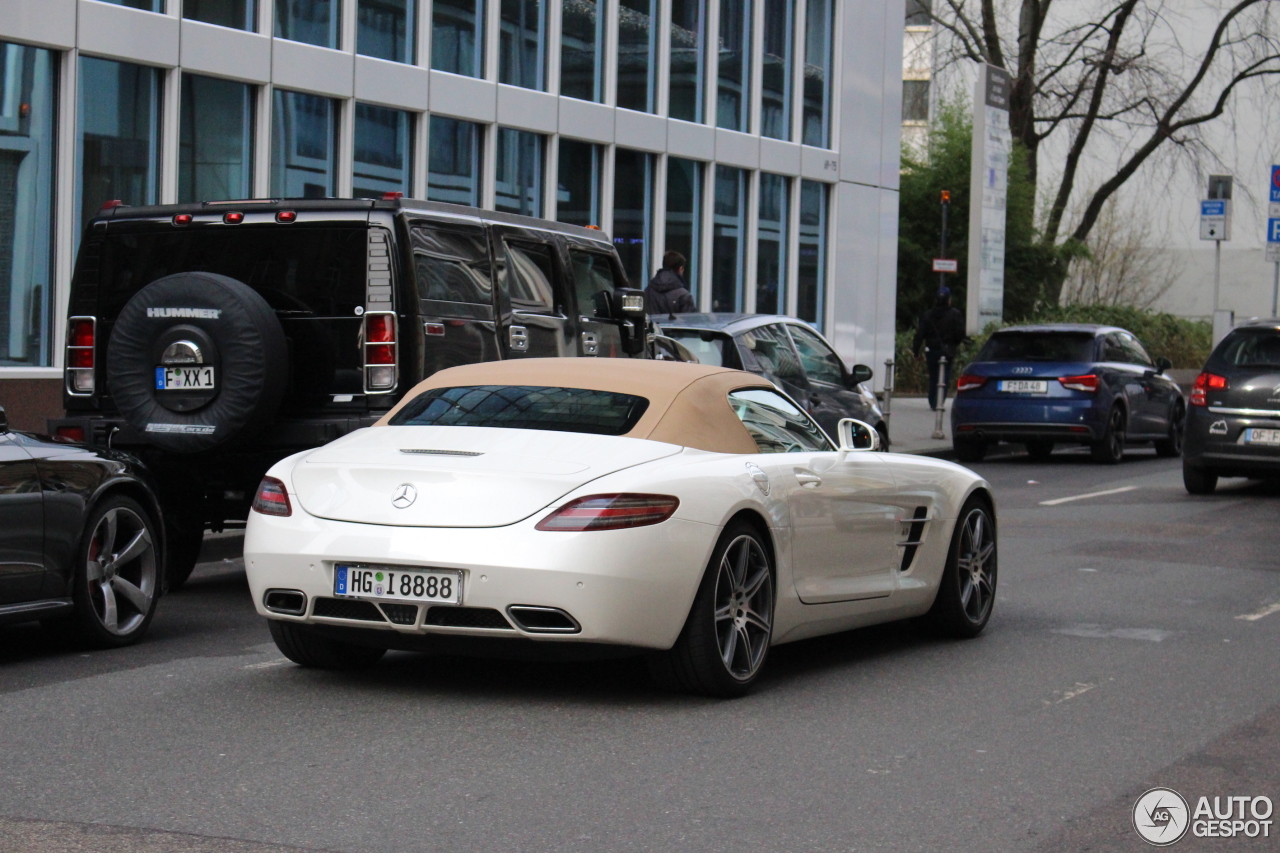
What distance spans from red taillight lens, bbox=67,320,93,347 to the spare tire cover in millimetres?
1008

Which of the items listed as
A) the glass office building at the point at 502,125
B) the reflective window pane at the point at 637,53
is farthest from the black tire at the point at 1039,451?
the reflective window pane at the point at 637,53

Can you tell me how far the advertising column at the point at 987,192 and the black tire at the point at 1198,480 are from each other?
14.9 meters

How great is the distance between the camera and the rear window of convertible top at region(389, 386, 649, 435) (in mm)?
7004

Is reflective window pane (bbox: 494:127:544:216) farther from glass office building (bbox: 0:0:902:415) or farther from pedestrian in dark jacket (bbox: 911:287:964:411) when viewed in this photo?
pedestrian in dark jacket (bbox: 911:287:964:411)

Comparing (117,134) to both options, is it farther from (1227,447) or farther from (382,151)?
(1227,447)

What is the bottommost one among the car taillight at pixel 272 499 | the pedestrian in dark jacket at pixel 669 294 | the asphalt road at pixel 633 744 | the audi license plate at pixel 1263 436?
the asphalt road at pixel 633 744

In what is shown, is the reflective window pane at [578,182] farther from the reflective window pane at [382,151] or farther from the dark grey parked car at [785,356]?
the dark grey parked car at [785,356]

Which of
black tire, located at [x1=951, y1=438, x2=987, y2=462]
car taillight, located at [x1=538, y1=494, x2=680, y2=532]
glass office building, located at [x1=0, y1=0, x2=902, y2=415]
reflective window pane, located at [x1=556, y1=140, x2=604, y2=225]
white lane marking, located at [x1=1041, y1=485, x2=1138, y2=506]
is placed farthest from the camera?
reflective window pane, located at [x1=556, y1=140, x2=604, y2=225]

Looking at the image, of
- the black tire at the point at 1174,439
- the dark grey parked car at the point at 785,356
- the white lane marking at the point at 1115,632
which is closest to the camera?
the white lane marking at the point at 1115,632

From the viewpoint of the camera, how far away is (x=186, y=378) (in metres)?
9.12

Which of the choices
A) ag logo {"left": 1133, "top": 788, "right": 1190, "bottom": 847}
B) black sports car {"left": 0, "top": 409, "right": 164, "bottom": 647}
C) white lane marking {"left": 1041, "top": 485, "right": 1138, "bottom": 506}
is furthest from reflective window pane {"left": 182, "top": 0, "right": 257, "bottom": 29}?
ag logo {"left": 1133, "top": 788, "right": 1190, "bottom": 847}

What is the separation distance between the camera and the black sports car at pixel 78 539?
735 cm

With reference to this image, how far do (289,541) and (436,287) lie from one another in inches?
146

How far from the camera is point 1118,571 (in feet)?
37.7
